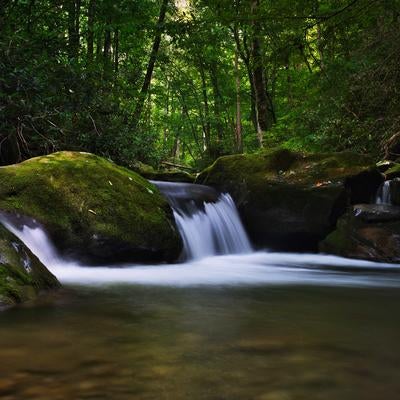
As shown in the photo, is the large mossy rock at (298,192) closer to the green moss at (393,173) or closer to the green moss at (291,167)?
the green moss at (291,167)

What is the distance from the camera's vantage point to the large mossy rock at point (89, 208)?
6.20 meters

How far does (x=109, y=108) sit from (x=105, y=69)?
1491 mm

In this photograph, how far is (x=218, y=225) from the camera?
9.36 metres

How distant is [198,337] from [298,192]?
7302mm

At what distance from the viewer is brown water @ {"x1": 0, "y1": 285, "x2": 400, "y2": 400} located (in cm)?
201

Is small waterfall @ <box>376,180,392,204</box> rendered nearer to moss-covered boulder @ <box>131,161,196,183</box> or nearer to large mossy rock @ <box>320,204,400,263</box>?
large mossy rock @ <box>320,204,400,263</box>

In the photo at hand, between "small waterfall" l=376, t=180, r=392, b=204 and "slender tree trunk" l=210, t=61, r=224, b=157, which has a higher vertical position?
"slender tree trunk" l=210, t=61, r=224, b=157

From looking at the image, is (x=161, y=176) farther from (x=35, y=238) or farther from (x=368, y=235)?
(x=35, y=238)

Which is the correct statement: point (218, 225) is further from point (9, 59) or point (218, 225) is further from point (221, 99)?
point (221, 99)

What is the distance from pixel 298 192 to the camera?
32.3 ft

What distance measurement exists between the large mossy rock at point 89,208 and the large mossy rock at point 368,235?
3357mm

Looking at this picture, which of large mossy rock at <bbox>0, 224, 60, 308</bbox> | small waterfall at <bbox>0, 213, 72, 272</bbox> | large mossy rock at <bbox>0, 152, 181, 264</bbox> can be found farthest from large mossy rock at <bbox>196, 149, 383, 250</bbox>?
large mossy rock at <bbox>0, 224, 60, 308</bbox>

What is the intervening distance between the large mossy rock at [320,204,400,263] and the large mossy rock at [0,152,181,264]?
3357 millimetres

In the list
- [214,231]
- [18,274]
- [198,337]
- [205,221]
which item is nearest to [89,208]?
[18,274]
